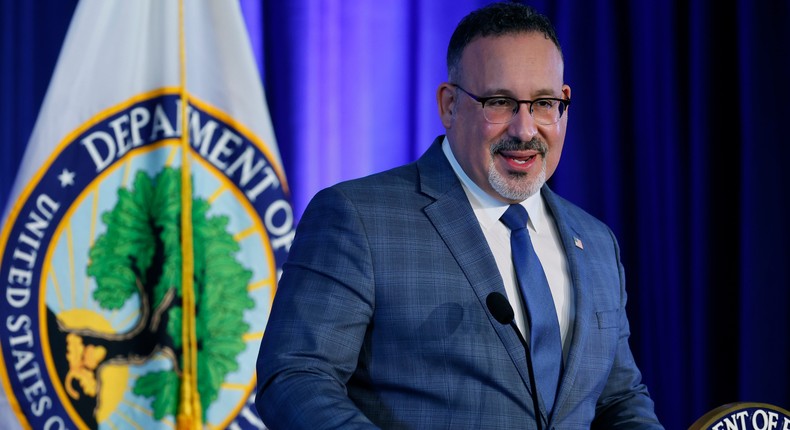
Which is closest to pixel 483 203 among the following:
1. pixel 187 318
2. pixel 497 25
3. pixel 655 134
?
pixel 497 25

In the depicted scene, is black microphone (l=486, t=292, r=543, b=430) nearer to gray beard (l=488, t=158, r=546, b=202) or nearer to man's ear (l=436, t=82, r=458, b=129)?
gray beard (l=488, t=158, r=546, b=202)

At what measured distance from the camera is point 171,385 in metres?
2.95

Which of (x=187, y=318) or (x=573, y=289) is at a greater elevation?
(x=573, y=289)

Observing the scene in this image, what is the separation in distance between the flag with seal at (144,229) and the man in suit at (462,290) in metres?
1.43

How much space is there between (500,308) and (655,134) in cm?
208

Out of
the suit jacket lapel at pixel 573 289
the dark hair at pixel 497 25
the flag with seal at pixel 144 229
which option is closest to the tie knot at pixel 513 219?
the suit jacket lapel at pixel 573 289

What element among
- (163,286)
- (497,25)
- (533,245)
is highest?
(497,25)

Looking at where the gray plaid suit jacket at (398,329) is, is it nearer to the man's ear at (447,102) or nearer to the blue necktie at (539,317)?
the blue necktie at (539,317)

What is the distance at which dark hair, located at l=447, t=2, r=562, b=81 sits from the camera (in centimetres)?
166

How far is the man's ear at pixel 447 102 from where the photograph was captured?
172 cm

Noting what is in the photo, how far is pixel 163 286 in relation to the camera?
2.94 m

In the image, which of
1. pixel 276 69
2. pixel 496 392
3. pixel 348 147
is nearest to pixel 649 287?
pixel 348 147

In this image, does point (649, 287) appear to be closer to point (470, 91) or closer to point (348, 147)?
point (348, 147)

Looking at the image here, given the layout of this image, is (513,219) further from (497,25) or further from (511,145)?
(497,25)
